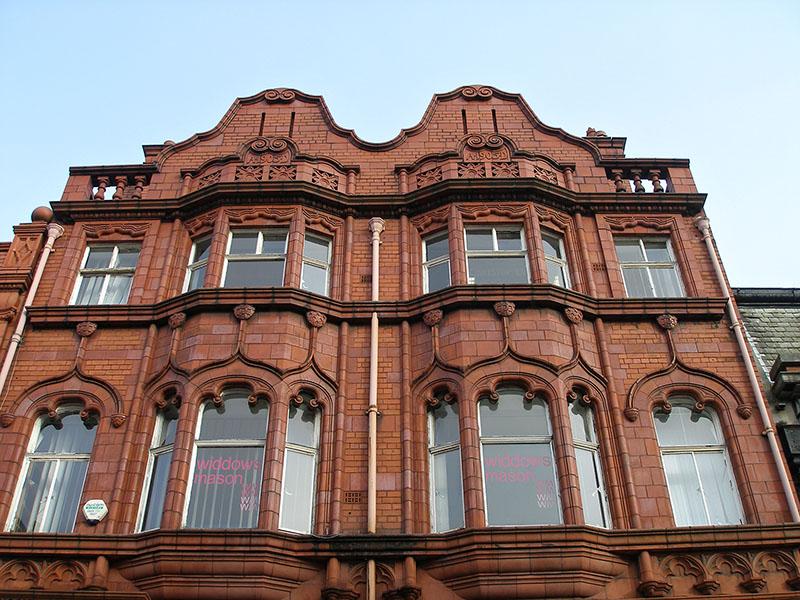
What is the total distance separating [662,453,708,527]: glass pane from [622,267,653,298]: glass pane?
3.41 meters

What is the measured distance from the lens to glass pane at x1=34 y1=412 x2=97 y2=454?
41.2ft

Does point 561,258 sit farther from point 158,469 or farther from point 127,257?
point 127,257

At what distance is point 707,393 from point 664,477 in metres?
1.79

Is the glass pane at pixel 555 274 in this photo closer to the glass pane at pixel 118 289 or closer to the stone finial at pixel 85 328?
the glass pane at pixel 118 289

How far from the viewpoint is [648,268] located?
49.4 ft

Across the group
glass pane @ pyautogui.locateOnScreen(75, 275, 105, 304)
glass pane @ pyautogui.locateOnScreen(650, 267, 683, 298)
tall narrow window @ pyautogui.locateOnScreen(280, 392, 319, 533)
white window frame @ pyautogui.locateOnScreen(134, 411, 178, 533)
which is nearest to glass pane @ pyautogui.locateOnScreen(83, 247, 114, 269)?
glass pane @ pyautogui.locateOnScreen(75, 275, 105, 304)

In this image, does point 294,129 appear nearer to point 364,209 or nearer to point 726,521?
point 364,209

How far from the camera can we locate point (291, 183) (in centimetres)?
1520

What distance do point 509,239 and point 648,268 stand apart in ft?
8.86

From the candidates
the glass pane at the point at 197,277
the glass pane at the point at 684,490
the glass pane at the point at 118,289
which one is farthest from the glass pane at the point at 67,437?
the glass pane at the point at 684,490

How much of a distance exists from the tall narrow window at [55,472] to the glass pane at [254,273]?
3385 mm

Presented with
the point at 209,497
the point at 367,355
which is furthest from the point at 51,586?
the point at 367,355

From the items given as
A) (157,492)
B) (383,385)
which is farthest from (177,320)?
(383,385)

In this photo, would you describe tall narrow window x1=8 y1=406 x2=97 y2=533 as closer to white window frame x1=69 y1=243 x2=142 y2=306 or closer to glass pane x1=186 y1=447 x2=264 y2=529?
glass pane x1=186 y1=447 x2=264 y2=529
